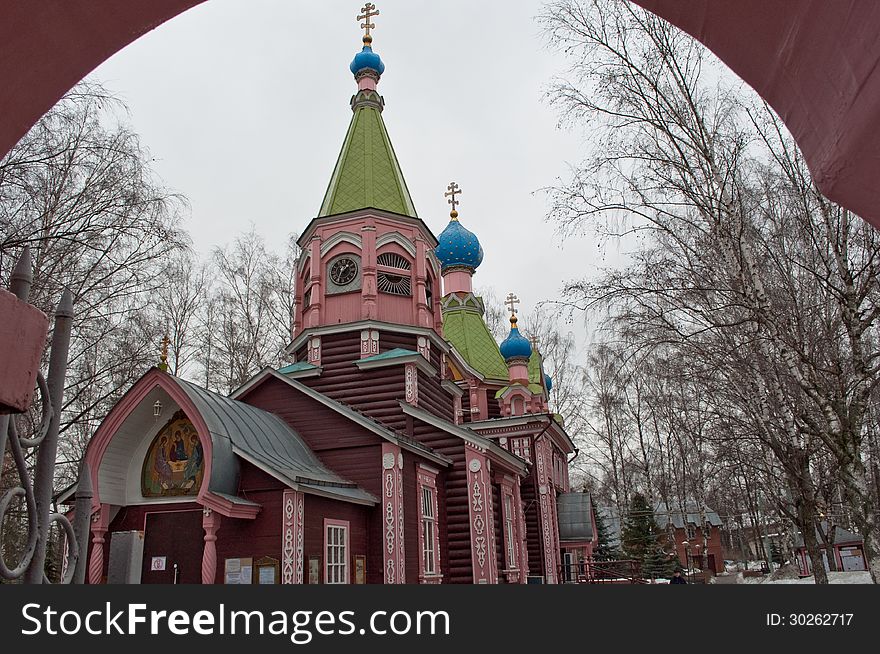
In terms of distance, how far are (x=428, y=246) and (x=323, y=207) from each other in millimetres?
3383

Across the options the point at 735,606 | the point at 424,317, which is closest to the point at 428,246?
the point at 424,317

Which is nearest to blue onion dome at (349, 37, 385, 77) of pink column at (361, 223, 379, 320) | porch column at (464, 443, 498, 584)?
pink column at (361, 223, 379, 320)

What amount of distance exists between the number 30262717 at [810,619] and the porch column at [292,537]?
9.46 m

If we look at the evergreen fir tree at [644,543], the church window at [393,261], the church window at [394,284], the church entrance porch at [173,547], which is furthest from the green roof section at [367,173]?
the evergreen fir tree at [644,543]

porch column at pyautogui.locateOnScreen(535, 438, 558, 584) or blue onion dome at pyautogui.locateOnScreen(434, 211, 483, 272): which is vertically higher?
blue onion dome at pyautogui.locateOnScreen(434, 211, 483, 272)

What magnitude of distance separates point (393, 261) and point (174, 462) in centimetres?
892

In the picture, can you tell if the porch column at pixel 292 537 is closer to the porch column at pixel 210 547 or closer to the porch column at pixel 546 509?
the porch column at pixel 210 547

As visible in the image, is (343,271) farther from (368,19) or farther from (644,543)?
(644,543)

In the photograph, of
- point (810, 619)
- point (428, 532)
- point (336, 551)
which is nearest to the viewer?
point (810, 619)

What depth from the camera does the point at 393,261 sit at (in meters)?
19.2

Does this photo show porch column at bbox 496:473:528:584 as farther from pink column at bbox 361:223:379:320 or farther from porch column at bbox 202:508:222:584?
porch column at bbox 202:508:222:584

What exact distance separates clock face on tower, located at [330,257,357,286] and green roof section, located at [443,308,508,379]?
36.1 ft

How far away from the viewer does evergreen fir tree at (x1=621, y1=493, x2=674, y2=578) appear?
33.4 metres

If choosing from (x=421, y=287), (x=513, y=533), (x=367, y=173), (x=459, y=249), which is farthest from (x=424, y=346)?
(x=459, y=249)
